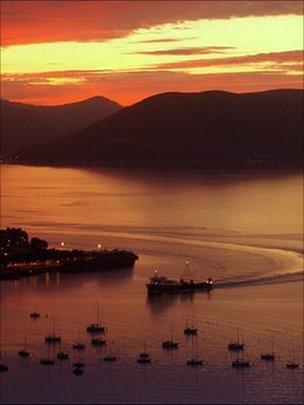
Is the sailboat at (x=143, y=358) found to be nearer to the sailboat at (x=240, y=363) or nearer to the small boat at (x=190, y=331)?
the sailboat at (x=240, y=363)

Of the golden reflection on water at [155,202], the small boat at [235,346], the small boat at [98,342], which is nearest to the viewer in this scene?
the small boat at [235,346]

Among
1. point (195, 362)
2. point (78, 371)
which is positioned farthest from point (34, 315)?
point (195, 362)

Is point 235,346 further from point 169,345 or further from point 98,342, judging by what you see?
point 98,342

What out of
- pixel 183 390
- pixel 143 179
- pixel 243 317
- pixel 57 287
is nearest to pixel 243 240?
pixel 57 287

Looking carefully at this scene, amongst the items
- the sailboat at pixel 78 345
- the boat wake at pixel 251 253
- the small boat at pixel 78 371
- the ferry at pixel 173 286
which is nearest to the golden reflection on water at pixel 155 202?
the boat wake at pixel 251 253

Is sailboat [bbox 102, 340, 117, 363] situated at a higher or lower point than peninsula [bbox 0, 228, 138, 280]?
lower

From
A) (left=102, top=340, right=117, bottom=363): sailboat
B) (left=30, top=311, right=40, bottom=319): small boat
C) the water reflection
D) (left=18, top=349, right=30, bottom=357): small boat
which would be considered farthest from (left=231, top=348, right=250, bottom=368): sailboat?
(left=30, top=311, right=40, bottom=319): small boat

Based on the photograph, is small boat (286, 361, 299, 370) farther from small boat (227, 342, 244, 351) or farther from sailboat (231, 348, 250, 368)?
small boat (227, 342, 244, 351)
